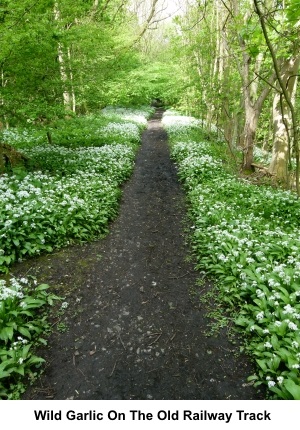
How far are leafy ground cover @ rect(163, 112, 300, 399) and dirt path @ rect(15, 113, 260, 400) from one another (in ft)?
1.46

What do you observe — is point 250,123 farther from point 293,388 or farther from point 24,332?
point 24,332

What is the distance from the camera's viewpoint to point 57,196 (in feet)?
26.9

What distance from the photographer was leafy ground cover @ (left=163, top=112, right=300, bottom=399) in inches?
154

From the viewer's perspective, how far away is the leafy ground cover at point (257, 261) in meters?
3.90

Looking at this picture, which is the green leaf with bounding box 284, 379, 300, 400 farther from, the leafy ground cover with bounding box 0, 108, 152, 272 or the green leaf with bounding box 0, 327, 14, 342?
the leafy ground cover with bounding box 0, 108, 152, 272

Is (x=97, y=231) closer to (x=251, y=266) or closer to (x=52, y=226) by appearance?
(x=52, y=226)

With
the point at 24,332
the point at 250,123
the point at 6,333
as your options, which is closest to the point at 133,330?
the point at 24,332

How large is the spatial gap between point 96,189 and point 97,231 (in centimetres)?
214

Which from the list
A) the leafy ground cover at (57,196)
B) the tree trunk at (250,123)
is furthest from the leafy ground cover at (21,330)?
the tree trunk at (250,123)

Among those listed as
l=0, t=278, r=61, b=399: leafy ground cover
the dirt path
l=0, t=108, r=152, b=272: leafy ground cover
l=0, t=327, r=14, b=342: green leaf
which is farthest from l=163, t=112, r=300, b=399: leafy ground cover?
l=0, t=327, r=14, b=342: green leaf

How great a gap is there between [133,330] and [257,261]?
2.97 metres

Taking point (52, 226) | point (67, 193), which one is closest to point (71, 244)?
point (52, 226)

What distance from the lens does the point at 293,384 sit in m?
3.37
